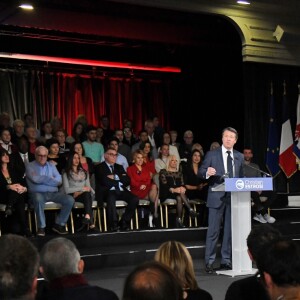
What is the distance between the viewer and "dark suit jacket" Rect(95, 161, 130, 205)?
836 centimetres

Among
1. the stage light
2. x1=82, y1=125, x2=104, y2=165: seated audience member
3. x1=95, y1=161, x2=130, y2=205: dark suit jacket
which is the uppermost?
the stage light

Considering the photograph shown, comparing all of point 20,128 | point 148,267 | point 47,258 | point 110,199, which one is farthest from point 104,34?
point 148,267

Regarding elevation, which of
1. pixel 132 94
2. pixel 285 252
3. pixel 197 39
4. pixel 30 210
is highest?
pixel 197 39

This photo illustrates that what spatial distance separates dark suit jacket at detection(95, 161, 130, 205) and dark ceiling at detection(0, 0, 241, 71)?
2.29 metres

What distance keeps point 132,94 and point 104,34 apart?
2386 mm

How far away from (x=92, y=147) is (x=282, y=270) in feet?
23.3

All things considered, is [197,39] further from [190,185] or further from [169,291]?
[169,291]

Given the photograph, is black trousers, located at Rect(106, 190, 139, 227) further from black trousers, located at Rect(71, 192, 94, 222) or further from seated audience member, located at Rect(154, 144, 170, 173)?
seated audience member, located at Rect(154, 144, 170, 173)

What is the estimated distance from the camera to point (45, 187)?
781 centimetres

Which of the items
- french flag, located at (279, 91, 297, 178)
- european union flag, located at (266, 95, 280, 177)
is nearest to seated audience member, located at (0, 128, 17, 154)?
european union flag, located at (266, 95, 280, 177)

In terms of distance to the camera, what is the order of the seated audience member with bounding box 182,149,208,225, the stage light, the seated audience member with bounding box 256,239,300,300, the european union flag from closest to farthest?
the seated audience member with bounding box 256,239,300,300, the seated audience member with bounding box 182,149,208,225, the european union flag, the stage light

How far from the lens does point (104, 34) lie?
10719 millimetres

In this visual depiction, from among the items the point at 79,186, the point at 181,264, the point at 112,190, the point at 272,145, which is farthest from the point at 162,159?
the point at 181,264

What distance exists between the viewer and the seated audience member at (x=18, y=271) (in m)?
1.96
